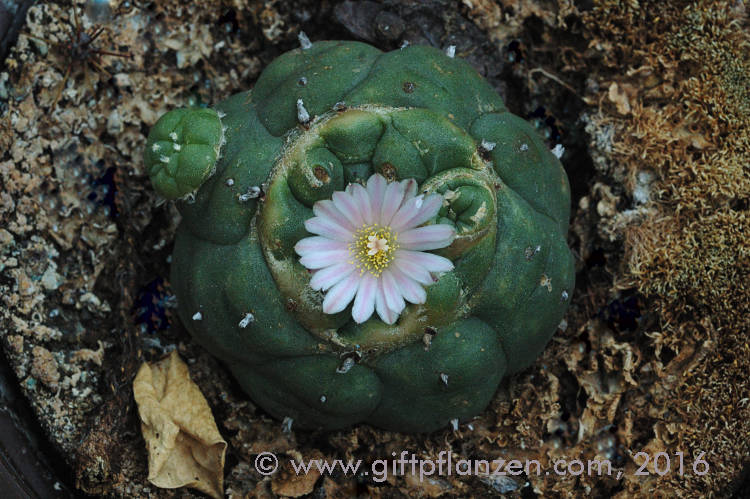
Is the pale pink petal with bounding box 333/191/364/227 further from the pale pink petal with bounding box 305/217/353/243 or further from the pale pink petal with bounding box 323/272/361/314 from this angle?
the pale pink petal with bounding box 323/272/361/314

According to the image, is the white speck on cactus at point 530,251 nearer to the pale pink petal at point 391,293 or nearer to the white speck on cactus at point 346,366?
the pale pink petal at point 391,293

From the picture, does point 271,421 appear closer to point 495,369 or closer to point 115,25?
point 495,369

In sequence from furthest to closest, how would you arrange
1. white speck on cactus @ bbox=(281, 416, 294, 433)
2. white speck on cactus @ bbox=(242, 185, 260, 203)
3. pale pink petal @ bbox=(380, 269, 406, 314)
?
white speck on cactus @ bbox=(281, 416, 294, 433), white speck on cactus @ bbox=(242, 185, 260, 203), pale pink petal @ bbox=(380, 269, 406, 314)

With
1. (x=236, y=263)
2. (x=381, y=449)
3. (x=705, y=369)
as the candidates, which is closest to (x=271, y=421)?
(x=381, y=449)

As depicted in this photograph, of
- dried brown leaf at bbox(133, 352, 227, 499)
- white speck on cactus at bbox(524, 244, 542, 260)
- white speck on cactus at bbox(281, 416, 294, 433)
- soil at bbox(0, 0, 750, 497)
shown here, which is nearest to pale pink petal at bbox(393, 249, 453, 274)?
white speck on cactus at bbox(524, 244, 542, 260)

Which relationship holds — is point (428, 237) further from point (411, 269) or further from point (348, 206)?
point (348, 206)

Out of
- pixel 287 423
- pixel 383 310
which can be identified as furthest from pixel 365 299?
pixel 287 423
